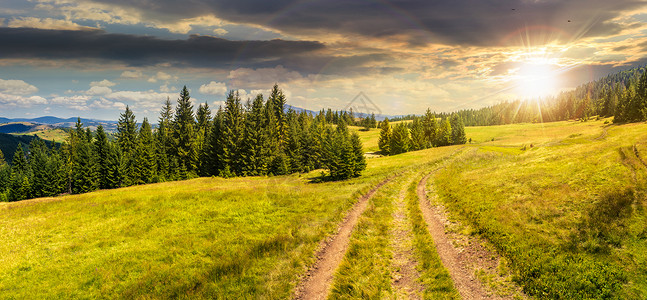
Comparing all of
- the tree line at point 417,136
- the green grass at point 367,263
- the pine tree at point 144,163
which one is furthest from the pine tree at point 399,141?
the pine tree at point 144,163

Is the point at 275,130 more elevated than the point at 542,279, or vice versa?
the point at 275,130

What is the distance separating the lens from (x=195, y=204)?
24.4m

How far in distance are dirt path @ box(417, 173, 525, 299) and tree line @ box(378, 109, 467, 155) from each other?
75324 mm

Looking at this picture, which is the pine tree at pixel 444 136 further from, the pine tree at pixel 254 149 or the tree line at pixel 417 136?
the pine tree at pixel 254 149

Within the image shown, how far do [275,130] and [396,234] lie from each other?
58.7 m

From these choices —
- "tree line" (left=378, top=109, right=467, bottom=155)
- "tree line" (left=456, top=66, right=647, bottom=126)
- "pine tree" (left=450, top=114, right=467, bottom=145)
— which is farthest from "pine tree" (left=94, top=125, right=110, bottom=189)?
"tree line" (left=456, top=66, right=647, bottom=126)

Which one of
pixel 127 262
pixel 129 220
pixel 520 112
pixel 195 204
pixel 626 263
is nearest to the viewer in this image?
pixel 626 263

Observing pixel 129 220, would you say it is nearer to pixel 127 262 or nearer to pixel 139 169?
pixel 127 262

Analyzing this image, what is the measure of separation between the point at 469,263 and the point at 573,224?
5.88 meters

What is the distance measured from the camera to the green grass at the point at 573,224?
9.23 metres

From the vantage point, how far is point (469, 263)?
11.9m

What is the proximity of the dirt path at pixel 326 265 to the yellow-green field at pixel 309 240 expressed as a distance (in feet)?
1.67

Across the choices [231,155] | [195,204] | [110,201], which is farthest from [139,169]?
[195,204]

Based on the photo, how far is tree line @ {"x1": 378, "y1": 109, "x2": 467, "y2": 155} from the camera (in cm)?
8969
